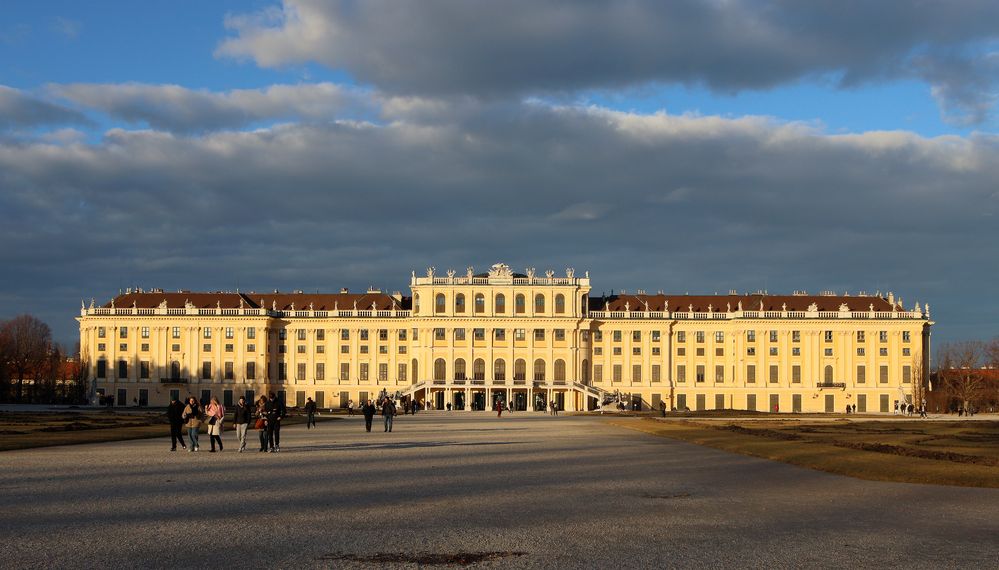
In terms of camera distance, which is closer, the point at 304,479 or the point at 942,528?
the point at 942,528

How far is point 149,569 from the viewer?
46.8 ft

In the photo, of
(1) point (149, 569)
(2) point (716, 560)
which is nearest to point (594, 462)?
(2) point (716, 560)

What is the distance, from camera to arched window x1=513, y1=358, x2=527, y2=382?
123m

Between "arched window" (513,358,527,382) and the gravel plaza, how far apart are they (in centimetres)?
8869

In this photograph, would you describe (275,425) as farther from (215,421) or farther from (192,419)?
(192,419)

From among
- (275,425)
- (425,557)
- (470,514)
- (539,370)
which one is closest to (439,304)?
(539,370)

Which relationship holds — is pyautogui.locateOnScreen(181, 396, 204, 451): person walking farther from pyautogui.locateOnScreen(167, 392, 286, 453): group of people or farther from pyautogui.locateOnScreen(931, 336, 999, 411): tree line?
pyautogui.locateOnScreen(931, 336, 999, 411): tree line

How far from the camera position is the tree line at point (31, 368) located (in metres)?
126

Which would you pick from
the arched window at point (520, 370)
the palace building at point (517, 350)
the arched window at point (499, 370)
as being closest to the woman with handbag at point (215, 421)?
the palace building at point (517, 350)

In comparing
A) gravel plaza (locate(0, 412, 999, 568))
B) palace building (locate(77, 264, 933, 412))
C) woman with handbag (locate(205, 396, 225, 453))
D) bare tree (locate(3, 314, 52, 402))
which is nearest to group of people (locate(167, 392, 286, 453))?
woman with handbag (locate(205, 396, 225, 453))

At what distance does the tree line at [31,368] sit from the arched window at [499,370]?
46.9 metres

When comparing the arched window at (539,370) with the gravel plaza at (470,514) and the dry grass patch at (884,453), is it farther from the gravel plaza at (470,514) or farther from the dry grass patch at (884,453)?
the gravel plaza at (470,514)

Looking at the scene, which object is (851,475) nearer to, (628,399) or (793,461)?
(793,461)

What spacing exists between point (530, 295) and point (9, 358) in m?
60.5
